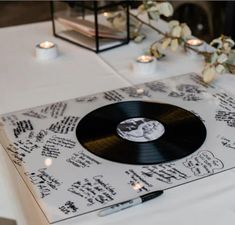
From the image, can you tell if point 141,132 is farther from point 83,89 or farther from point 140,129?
point 83,89

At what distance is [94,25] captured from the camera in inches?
63.9

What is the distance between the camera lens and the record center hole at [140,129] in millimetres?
1024

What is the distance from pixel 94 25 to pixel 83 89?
0.37m

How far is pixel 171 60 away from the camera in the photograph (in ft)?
4.97

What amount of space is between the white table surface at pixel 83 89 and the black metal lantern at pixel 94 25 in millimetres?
35

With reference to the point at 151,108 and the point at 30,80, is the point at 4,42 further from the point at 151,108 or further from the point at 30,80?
the point at 151,108

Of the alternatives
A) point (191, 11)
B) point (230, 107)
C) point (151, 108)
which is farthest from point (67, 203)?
point (191, 11)

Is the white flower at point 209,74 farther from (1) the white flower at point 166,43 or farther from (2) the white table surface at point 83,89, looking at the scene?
(1) the white flower at point 166,43

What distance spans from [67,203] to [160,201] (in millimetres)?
165

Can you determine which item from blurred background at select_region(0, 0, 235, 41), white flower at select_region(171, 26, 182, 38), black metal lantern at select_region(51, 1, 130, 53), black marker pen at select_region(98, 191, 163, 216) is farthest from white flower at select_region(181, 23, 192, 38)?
blurred background at select_region(0, 0, 235, 41)

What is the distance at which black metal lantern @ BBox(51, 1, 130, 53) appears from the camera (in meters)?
1.59

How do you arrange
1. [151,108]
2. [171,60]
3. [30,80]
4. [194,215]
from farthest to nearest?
[171,60] → [30,80] → [151,108] → [194,215]

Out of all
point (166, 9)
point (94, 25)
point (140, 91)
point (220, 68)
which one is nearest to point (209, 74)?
point (220, 68)

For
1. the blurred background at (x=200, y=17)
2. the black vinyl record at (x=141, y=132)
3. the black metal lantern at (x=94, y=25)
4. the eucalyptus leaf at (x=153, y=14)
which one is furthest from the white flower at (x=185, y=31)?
the blurred background at (x=200, y=17)
